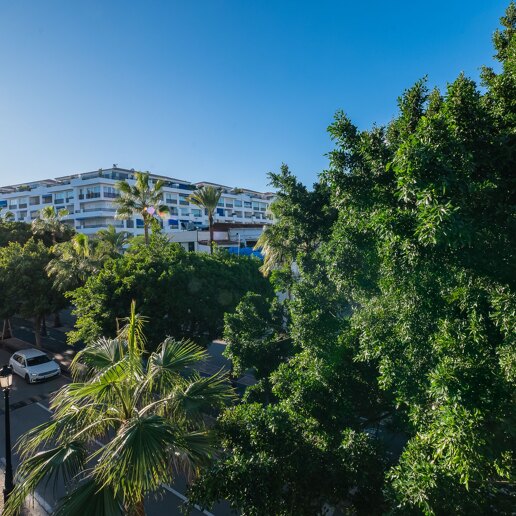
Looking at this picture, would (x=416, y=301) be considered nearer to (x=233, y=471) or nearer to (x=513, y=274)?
(x=513, y=274)

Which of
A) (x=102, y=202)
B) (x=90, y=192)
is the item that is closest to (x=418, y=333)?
(x=102, y=202)

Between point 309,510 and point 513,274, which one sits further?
point 309,510

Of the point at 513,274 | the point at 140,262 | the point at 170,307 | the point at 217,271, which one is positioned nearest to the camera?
the point at 513,274

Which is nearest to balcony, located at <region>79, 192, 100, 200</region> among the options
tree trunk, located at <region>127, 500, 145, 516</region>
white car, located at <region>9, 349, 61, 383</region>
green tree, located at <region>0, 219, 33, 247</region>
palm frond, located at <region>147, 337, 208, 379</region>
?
green tree, located at <region>0, 219, 33, 247</region>

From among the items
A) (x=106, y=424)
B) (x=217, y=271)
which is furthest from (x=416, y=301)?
(x=217, y=271)

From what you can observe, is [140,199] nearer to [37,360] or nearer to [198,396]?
[37,360]

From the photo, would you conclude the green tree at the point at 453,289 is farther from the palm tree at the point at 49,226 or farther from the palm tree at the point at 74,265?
the palm tree at the point at 49,226

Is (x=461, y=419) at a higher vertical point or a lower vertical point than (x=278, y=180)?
lower
